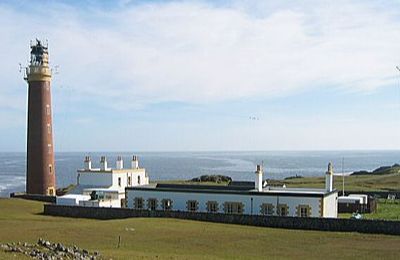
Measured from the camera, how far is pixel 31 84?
55531 mm

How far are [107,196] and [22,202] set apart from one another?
283 inches

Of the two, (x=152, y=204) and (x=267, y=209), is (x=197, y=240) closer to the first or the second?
(x=267, y=209)

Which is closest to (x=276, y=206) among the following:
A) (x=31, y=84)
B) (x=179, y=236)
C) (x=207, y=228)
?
(x=207, y=228)

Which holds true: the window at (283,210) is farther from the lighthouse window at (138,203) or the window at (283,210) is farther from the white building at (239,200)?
the lighthouse window at (138,203)

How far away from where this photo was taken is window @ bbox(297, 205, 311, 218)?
3900 cm

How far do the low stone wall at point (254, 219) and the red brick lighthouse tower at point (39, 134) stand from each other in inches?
442

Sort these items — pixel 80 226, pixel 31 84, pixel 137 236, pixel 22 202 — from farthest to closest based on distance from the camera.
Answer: pixel 31 84, pixel 22 202, pixel 80 226, pixel 137 236

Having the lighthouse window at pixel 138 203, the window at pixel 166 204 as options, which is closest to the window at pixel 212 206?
the window at pixel 166 204

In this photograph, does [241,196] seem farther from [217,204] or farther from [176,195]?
[176,195]

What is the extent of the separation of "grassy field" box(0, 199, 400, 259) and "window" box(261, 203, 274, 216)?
4392mm

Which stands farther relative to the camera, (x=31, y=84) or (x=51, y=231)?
(x=31, y=84)

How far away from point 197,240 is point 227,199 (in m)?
11.4

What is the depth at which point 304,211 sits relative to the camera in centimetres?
3912

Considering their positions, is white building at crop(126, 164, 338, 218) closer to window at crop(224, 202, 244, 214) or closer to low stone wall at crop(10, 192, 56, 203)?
window at crop(224, 202, 244, 214)
